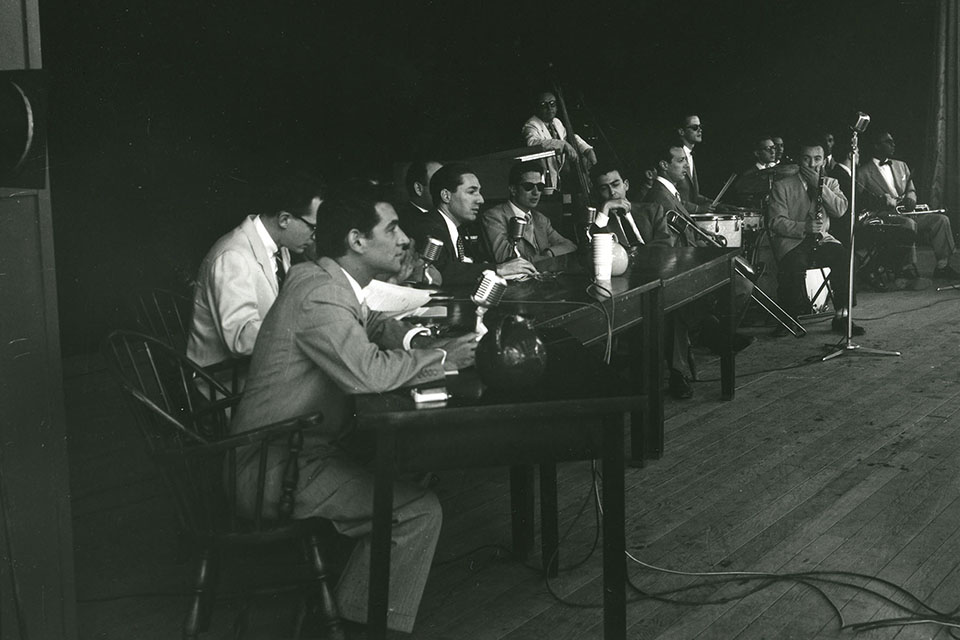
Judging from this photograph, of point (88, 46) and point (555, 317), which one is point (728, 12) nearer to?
point (88, 46)

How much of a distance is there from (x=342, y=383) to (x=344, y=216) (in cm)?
49

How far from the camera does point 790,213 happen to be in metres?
7.39

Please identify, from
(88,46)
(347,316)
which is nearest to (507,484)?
(347,316)

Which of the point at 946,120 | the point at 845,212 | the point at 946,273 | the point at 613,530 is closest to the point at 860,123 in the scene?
the point at 845,212

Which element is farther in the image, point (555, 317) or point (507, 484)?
point (507, 484)

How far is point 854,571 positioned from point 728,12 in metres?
9.87

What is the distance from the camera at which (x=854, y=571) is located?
9.22 ft

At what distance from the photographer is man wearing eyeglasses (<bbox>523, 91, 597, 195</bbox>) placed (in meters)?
7.21

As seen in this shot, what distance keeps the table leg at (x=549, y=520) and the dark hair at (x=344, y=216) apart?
0.92 metres

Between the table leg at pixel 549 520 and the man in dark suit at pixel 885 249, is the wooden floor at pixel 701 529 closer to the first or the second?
the table leg at pixel 549 520

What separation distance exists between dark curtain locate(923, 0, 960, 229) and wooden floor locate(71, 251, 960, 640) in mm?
6273

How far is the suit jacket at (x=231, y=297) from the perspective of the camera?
3041mm

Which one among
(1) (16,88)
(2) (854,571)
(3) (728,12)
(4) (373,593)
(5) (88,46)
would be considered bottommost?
(2) (854,571)

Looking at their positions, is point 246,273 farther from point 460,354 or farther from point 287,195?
point 460,354
